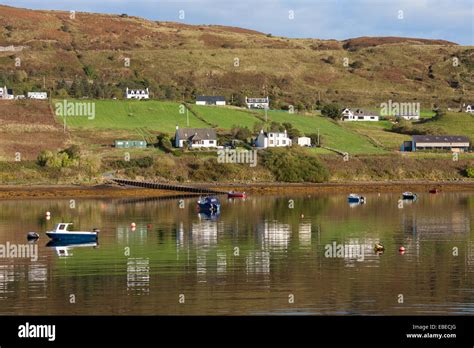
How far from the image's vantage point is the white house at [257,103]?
187m

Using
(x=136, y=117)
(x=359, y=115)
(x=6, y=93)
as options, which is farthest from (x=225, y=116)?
(x=6, y=93)

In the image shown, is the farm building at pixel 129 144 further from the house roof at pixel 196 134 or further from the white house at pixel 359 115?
the white house at pixel 359 115

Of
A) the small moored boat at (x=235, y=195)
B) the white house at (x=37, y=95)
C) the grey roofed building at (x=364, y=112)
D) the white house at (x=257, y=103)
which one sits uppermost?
the white house at (x=37, y=95)

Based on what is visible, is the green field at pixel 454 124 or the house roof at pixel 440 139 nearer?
the house roof at pixel 440 139

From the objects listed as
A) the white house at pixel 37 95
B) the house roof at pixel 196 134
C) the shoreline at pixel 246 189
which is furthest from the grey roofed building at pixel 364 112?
the white house at pixel 37 95

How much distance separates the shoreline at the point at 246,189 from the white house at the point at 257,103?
2357 inches

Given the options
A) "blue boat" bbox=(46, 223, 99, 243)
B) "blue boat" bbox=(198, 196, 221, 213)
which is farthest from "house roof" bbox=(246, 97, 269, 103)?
"blue boat" bbox=(46, 223, 99, 243)

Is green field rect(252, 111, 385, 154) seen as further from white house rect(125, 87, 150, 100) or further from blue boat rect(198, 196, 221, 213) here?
blue boat rect(198, 196, 221, 213)

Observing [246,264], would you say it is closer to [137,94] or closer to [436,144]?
[436,144]
